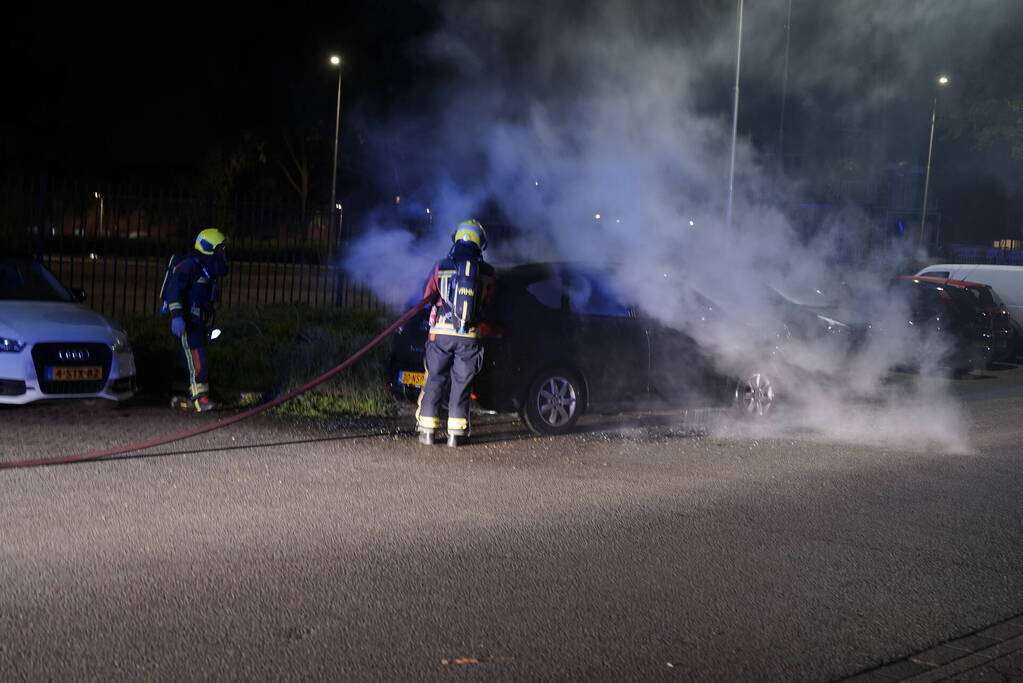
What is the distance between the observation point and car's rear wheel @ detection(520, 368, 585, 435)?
10031 mm

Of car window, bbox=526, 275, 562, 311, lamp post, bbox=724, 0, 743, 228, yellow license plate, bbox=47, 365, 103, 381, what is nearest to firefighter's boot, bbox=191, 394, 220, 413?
yellow license plate, bbox=47, 365, 103, 381

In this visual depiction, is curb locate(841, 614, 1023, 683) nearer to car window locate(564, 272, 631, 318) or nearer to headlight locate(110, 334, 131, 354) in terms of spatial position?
car window locate(564, 272, 631, 318)

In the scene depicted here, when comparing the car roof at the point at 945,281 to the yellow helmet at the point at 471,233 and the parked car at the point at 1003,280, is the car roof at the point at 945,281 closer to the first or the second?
the parked car at the point at 1003,280

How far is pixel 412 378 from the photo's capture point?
33.1 ft

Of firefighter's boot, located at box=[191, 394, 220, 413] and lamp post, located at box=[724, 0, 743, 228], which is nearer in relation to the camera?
firefighter's boot, located at box=[191, 394, 220, 413]

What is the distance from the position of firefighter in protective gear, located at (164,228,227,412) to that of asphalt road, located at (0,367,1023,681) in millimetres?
722

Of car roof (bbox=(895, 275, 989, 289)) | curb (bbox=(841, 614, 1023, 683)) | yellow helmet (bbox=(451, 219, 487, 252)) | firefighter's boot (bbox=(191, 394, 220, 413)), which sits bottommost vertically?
curb (bbox=(841, 614, 1023, 683))

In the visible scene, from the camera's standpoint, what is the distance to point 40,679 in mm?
4137

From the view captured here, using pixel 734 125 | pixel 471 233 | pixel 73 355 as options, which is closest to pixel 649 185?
pixel 734 125

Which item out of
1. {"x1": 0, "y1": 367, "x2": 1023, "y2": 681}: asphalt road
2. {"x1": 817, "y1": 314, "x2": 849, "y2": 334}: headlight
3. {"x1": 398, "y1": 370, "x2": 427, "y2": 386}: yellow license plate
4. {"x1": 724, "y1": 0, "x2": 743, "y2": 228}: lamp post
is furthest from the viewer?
{"x1": 817, "y1": 314, "x2": 849, "y2": 334}: headlight

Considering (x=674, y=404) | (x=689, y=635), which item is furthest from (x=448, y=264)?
(x=689, y=635)

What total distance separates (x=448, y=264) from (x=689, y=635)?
16.2ft

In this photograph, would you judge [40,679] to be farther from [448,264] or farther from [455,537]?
[448,264]

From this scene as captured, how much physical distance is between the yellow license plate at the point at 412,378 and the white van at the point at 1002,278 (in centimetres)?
1412
